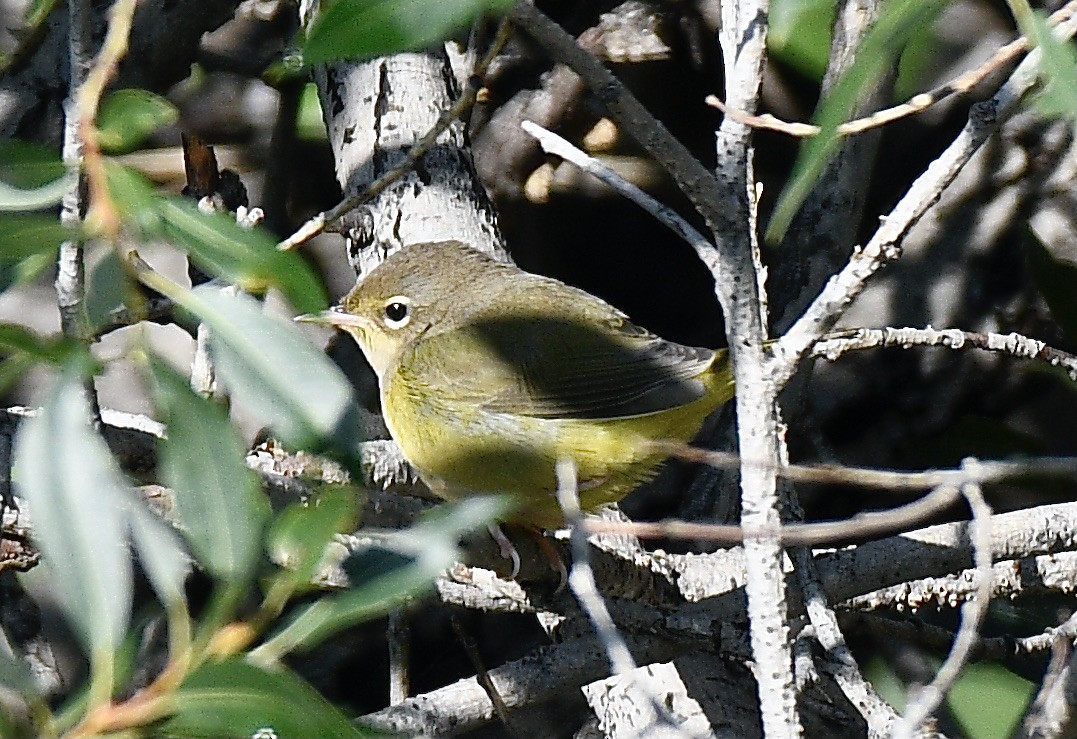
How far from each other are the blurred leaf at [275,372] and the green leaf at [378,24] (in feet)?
0.86

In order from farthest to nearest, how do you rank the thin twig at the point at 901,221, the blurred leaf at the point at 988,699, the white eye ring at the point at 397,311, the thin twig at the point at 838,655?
1. the white eye ring at the point at 397,311
2. the blurred leaf at the point at 988,699
3. the thin twig at the point at 838,655
4. the thin twig at the point at 901,221

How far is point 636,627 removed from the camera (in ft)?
8.74

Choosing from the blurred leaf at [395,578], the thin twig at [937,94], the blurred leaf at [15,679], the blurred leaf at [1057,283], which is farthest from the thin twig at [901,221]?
the blurred leaf at [1057,283]

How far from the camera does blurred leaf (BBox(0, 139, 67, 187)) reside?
1508 mm

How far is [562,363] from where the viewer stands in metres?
3.29

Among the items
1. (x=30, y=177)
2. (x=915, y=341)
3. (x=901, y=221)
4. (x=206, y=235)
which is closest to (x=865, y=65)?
(x=901, y=221)

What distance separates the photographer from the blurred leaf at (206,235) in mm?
1338

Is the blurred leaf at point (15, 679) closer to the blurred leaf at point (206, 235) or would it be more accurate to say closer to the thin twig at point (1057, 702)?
the blurred leaf at point (206, 235)

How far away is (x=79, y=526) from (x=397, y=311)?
2.28 metres

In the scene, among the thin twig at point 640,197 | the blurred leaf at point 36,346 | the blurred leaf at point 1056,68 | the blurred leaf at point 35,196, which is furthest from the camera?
the thin twig at point 640,197

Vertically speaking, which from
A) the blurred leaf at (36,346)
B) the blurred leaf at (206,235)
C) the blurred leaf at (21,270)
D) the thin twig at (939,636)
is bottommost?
the thin twig at (939,636)

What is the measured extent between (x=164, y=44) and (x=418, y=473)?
1.45 metres

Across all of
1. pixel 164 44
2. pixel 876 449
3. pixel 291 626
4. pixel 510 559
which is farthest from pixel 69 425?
pixel 876 449

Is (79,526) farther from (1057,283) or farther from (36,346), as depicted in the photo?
(1057,283)
